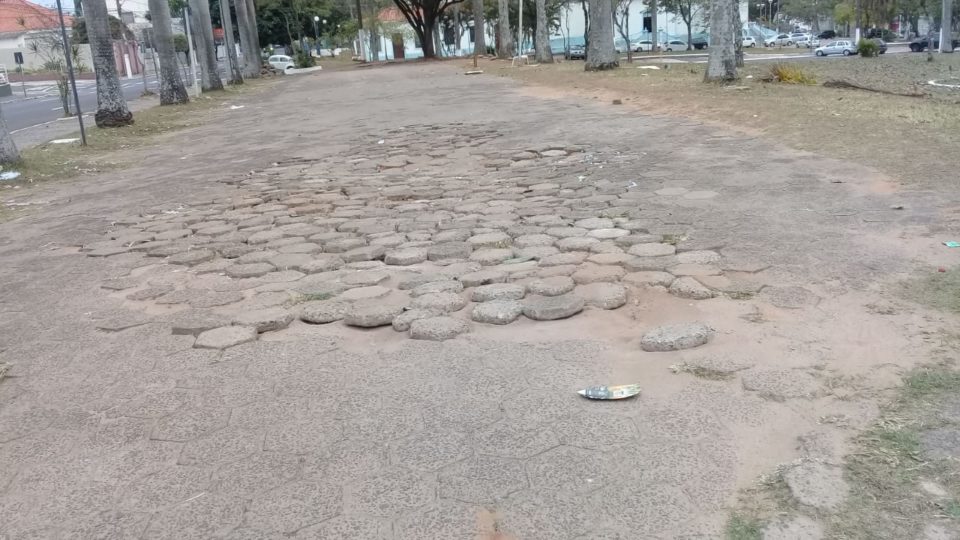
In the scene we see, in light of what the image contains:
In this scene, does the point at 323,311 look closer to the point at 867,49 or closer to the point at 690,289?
the point at 690,289

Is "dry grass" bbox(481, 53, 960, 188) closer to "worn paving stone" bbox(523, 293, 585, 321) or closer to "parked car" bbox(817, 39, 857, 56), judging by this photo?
"worn paving stone" bbox(523, 293, 585, 321)

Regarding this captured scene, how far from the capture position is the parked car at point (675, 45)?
55.9 m

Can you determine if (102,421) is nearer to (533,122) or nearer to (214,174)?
(214,174)

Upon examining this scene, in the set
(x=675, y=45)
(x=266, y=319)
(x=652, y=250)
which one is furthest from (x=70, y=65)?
(x=675, y=45)

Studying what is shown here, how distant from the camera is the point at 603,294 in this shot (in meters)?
4.19

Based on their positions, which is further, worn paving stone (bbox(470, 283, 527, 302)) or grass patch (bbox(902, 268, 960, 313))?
worn paving stone (bbox(470, 283, 527, 302))

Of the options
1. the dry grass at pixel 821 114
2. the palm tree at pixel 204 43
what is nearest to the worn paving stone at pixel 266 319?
the dry grass at pixel 821 114

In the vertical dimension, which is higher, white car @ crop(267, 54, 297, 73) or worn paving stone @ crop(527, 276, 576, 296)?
white car @ crop(267, 54, 297, 73)

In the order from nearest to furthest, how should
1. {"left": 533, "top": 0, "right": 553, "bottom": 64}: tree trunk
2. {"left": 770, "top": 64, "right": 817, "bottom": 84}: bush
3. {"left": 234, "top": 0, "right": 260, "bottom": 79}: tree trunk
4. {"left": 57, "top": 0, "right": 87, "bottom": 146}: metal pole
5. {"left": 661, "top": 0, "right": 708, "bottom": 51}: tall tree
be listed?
1. {"left": 57, "top": 0, "right": 87, "bottom": 146}: metal pole
2. {"left": 770, "top": 64, "right": 817, "bottom": 84}: bush
3. {"left": 533, "top": 0, "right": 553, "bottom": 64}: tree trunk
4. {"left": 234, "top": 0, "right": 260, "bottom": 79}: tree trunk
5. {"left": 661, "top": 0, "right": 708, "bottom": 51}: tall tree

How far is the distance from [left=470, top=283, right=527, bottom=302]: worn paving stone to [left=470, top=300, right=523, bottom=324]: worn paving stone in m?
0.08

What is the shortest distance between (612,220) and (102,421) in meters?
3.81

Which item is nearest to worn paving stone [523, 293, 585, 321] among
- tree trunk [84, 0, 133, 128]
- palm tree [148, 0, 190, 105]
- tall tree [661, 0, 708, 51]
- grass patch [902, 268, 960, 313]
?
grass patch [902, 268, 960, 313]

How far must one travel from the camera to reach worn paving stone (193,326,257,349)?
155 inches

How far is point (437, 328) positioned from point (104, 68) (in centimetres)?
1391
